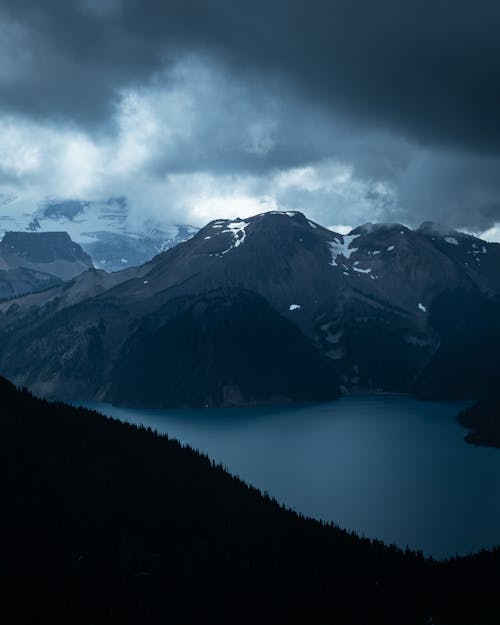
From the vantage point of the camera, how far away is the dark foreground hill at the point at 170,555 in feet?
345

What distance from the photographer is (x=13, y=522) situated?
116938 mm

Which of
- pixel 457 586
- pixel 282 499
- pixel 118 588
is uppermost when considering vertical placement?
pixel 282 499

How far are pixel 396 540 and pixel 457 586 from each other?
27885 mm

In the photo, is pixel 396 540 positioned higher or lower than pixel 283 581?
higher

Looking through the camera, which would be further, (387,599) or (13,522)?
(13,522)

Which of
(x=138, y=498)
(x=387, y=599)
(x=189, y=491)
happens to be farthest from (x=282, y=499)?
(x=387, y=599)

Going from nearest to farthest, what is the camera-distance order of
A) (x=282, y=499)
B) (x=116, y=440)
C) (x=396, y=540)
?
1. (x=396, y=540)
2. (x=116, y=440)
3. (x=282, y=499)

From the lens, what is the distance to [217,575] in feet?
392

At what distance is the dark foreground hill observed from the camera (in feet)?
345

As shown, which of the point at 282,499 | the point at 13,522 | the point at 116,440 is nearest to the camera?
the point at 13,522

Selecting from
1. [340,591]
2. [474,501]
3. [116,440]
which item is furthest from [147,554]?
[474,501]

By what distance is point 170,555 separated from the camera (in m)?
124

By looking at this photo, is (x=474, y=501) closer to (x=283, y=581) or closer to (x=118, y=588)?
(x=283, y=581)

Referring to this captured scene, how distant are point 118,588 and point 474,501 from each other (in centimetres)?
7962
